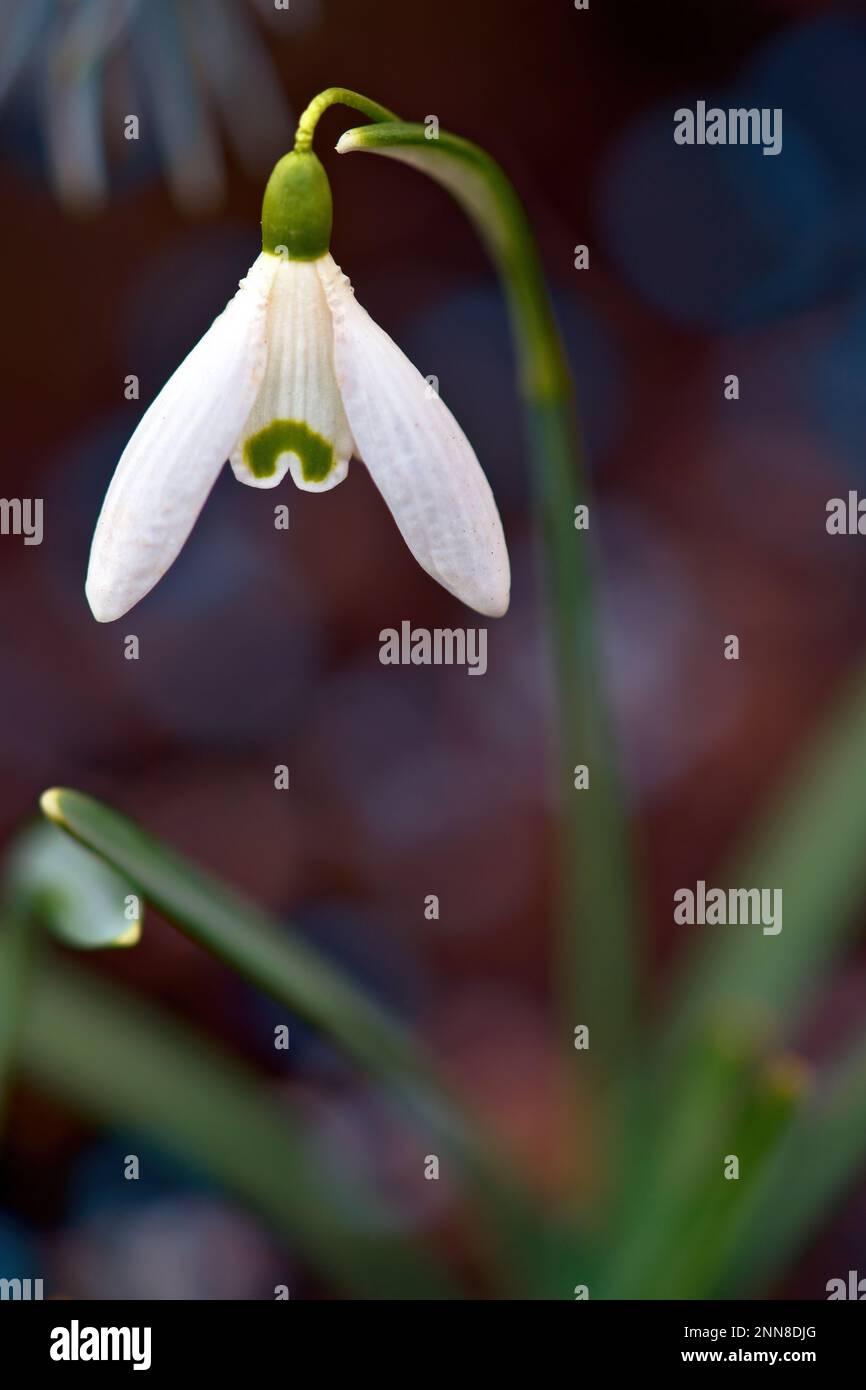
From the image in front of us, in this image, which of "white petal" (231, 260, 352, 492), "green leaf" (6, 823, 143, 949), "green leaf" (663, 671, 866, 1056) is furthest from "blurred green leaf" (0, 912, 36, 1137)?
"green leaf" (663, 671, 866, 1056)

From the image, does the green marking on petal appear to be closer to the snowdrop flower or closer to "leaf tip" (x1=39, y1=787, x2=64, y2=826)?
the snowdrop flower

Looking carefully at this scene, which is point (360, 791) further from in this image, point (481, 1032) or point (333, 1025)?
point (333, 1025)

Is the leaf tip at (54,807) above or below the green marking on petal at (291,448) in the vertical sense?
below

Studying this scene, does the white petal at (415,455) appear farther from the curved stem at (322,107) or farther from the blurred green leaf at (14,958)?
the blurred green leaf at (14,958)

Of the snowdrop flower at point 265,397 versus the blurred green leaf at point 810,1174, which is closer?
the snowdrop flower at point 265,397

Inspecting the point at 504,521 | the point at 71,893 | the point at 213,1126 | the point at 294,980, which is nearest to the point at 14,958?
the point at 71,893

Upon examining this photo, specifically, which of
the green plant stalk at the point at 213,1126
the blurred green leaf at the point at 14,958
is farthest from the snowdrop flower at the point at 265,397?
the green plant stalk at the point at 213,1126
